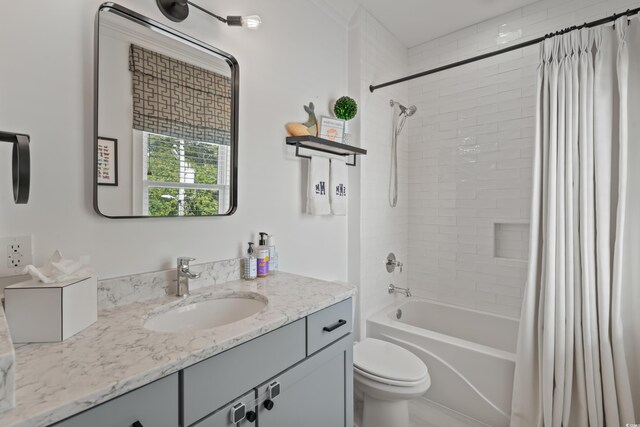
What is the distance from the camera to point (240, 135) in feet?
5.20

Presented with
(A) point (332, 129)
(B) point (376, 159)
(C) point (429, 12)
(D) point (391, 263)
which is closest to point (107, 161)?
(A) point (332, 129)

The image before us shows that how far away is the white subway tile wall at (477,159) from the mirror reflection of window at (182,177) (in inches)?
68.5

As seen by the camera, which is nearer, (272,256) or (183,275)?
(183,275)

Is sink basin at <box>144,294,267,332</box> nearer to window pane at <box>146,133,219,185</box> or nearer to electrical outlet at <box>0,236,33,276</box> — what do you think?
electrical outlet at <box>0,236,33,276</box>

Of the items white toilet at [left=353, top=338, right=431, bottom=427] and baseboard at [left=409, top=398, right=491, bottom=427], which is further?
baseboard at [left=409, top=398, right=491, bottom=427]

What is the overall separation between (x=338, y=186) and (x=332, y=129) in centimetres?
36

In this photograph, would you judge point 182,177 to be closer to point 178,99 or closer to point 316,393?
point 178,99

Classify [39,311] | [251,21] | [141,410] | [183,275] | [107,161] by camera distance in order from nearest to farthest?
[141,410]
[39,311]
[107,161]
[183,275]
[251,21]

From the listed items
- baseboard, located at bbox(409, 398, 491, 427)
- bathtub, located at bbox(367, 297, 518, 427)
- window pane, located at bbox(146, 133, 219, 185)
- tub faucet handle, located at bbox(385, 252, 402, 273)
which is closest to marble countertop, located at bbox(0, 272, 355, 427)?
window pane, located at bbox(146, 133, 219, 185)

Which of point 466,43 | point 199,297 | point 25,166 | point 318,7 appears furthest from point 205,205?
point 466,43

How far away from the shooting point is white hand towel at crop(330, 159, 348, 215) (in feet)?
6.59

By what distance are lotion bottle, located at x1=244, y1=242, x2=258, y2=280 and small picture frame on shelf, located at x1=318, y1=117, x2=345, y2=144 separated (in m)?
0.84

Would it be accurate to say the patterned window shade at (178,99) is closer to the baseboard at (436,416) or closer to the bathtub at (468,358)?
the bathtub at (468,358)

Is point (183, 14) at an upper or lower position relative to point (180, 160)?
upper
